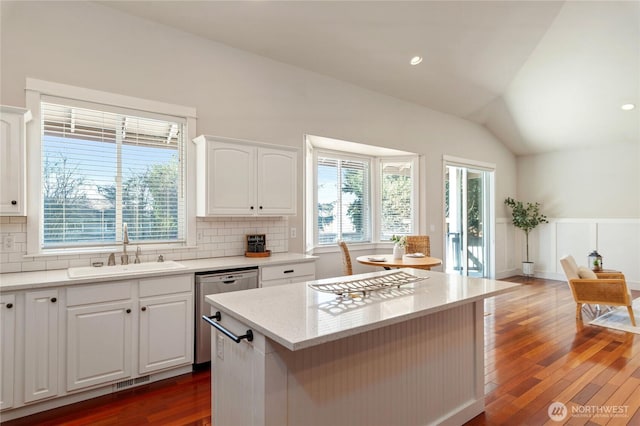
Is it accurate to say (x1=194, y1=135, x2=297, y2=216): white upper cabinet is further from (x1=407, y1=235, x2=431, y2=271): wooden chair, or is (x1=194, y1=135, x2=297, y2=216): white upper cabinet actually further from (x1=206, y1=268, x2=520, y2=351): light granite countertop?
(x1=407, y1=235, x2=431, y2=271): wooden chair

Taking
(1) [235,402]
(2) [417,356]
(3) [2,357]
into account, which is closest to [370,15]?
(2) [417,356]

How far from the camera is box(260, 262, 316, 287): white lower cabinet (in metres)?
3.37

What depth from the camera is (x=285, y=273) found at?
11.6ft

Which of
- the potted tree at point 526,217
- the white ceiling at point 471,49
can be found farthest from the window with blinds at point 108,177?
the potted tree at point 526,217

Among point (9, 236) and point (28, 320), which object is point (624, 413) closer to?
point (28, 320)

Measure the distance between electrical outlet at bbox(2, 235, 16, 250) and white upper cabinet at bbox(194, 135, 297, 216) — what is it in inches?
55.7

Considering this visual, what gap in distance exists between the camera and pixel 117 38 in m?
3.11

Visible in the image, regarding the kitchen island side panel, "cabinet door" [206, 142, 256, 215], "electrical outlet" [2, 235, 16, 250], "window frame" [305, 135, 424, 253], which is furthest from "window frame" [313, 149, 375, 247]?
"electrical outlet" [2, 235, 16, 250]

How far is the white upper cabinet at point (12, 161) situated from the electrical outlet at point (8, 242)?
31cm

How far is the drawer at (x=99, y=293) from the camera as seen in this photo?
2422mm

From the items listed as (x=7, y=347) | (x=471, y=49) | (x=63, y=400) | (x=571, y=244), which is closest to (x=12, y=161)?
(x=7, y=347)

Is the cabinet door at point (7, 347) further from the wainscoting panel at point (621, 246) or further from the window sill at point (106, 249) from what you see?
the wainscoting panel at point (621, 246)

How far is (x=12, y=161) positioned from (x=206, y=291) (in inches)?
66.0

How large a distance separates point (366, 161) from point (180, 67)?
10.4 feet
